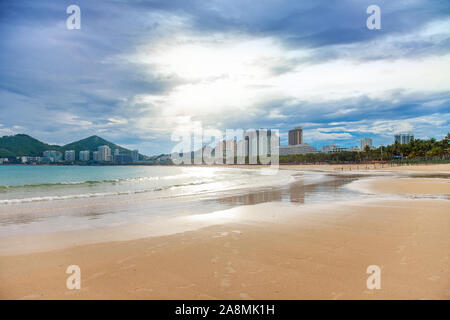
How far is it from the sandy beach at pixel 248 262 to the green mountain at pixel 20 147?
187 m

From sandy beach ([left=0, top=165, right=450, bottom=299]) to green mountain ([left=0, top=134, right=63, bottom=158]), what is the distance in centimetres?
18674

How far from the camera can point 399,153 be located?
120000mm

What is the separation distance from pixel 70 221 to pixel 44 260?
5177mm

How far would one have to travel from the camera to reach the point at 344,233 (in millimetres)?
7215

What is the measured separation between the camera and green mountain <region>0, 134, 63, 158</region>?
153 metres

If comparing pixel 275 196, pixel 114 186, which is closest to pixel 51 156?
pixel 114 186

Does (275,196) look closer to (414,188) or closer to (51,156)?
(414,188)

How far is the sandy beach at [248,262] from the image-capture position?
3.81m

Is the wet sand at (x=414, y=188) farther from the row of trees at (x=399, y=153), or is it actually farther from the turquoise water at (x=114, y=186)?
the row of trees at (x=399, y=153)

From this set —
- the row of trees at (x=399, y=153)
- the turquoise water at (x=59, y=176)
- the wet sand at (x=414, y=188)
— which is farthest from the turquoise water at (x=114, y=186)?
the row of trees at (x=399, y=153)

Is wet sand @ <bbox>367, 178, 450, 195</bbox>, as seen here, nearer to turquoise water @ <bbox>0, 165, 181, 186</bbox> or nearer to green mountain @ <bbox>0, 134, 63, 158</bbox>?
turquoise water @ <bbox>0, 165, 181, 186</bbox>

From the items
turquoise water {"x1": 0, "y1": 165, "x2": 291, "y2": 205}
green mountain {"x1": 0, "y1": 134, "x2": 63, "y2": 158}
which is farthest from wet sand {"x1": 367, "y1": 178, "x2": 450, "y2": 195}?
green mountain {"x1": 0, "y1": 134, "x2": 63, "y2": 158}

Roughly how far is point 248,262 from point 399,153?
468ft
